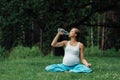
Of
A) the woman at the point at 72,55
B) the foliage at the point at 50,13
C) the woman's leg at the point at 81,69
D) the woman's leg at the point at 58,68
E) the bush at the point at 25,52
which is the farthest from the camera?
the bush at the point at 25,52

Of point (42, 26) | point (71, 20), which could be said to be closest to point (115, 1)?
point (71, 20)

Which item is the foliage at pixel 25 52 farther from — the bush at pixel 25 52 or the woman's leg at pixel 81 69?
the woman's leg at pixel 81 69

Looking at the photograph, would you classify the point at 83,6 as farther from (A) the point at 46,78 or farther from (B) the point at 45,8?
(A) the point at 46,78

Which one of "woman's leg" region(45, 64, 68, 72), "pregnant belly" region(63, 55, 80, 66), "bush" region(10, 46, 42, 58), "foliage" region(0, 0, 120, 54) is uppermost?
"foliage" region(0, 0, 120, 54)

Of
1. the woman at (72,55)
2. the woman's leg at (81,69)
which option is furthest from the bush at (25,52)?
the woman's leg at (81,69)

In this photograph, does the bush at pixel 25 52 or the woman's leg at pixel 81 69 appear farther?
the bush at pixel 25 52

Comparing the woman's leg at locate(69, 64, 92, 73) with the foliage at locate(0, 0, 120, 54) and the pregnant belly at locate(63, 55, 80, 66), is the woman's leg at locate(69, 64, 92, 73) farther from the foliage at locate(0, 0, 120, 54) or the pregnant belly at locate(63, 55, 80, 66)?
the foliage at locate(0, 0, 120, 54)

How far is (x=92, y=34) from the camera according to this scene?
143ft

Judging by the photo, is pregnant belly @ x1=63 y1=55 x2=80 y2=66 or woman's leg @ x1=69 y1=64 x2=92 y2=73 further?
pregnant belly @ x1=63 y1=55 x2=80 y2=66

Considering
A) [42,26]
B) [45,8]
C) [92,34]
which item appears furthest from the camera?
[92,34]

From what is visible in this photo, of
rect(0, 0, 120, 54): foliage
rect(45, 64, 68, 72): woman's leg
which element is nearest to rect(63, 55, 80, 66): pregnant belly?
rect(45, 64, 68, 72): woman's leg

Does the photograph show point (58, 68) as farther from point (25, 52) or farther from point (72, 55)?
point (25, 52)

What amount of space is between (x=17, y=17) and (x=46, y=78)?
15.5 meters

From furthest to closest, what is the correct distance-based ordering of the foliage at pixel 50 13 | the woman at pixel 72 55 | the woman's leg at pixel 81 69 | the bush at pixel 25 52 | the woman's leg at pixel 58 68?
the bush at pixel 25 52 < the foliage at pixel 50 13 < the woman at pixel 72 55 < the woman's leg at pixel 58 68 < the woman's leg at pixel 81 69
